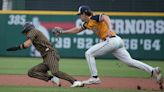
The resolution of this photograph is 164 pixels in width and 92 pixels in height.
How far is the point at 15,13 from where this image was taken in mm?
27250

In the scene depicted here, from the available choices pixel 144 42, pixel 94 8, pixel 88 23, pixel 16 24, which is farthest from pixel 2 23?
pixel 88 23

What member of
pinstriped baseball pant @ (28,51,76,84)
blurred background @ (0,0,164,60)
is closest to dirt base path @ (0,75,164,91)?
pinstriped baseball pant @ (28,51,76,84)

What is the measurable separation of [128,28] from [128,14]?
25.7 inches

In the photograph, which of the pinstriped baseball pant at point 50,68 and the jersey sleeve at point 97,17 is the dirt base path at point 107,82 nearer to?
the pinstriped baseball pant at point 50,68

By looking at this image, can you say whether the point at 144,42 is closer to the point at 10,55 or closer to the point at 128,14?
the point at 128,14

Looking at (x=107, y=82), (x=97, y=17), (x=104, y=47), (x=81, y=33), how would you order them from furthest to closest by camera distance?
(x=81, y=33), (x=107, y=82), (x=104, y=47), (x=97, y=17)

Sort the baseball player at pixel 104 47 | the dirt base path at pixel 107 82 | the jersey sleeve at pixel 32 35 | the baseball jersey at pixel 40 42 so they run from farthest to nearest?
1. the dirt base path at pixel 107 82
2. the baseball player at pixel 104 47
3. the baseball jersey at pixel 40 42
4. the jersey sleeve at pixel 32 35

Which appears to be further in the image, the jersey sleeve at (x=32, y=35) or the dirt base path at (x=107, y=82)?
the dirt base path at (x=107, y=82)

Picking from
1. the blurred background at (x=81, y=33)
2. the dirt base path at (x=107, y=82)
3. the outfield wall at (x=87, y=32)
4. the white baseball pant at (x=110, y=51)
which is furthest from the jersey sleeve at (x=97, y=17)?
the outfield wall at (x=87, y=32)

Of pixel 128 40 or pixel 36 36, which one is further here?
pixel 128 40

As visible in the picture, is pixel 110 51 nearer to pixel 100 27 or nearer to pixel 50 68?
pixel 100 27

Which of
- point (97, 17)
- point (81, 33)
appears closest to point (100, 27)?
point (97, 17)

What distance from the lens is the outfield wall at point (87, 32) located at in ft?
88.8

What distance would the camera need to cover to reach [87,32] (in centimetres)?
2716
